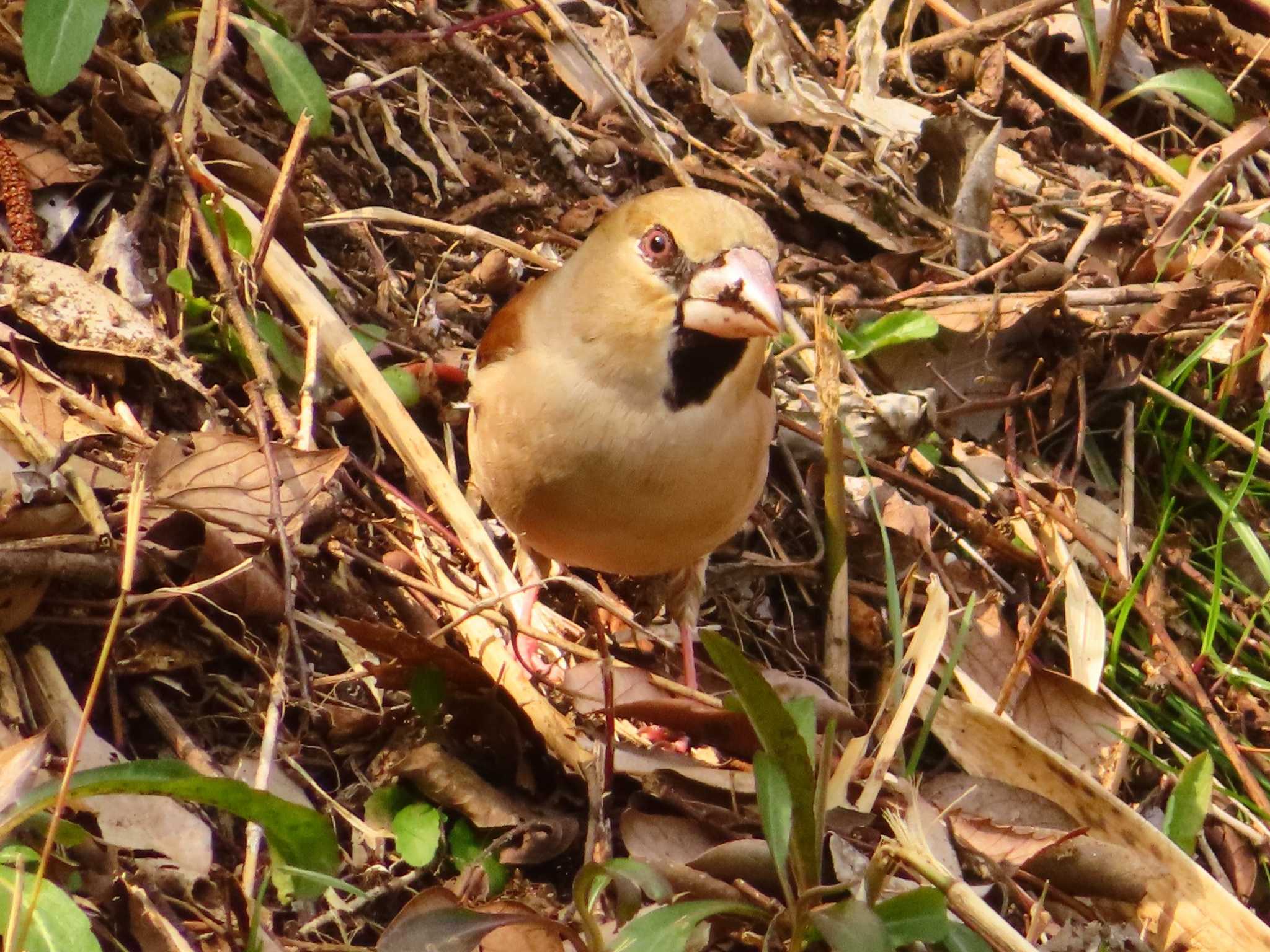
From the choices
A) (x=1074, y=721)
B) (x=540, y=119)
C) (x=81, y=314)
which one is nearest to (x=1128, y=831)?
(x=1074, y=721)

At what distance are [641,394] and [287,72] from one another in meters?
1.36

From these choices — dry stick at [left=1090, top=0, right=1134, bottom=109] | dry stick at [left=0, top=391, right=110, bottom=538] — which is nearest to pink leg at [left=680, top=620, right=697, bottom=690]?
dry stick at [left=0, top=391, right=110, bottom=538]

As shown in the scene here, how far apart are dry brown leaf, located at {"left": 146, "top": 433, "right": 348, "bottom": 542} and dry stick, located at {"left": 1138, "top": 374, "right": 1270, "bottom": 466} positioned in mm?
2356

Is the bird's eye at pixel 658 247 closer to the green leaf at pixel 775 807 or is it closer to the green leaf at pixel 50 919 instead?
the green leaf at pixel 775 807

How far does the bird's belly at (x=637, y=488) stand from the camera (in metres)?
3.15

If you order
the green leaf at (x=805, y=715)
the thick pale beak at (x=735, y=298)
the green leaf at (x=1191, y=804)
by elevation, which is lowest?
the green leaf at (x=1191, y=804)

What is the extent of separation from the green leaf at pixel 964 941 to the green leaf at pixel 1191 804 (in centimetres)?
84

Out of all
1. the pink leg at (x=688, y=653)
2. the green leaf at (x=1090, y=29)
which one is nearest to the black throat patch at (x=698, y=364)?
the pink leg at (x=688, y=653)

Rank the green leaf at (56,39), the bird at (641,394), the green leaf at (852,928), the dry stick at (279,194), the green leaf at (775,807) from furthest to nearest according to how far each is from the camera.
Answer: the dry stick at (279,194), the green leaf at (56,39), the bird at (641,394), the green leaf at (775,807), the green leaf at (852,928)

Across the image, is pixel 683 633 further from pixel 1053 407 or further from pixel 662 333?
pixel 1053 407

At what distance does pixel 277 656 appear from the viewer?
2.86 meters

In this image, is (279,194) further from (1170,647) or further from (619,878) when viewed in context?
(1170,647)

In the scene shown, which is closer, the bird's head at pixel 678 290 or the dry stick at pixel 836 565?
the bird's head at pixel 678 290

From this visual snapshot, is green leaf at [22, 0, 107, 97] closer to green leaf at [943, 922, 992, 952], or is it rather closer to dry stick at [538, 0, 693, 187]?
dry stick at [538, 0, 693, 187]
